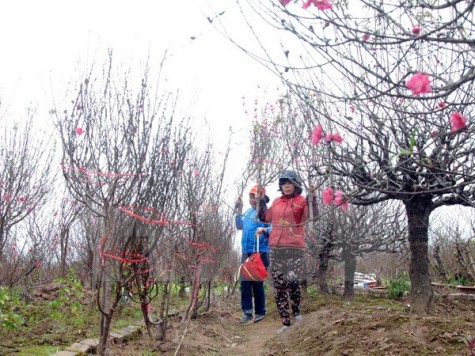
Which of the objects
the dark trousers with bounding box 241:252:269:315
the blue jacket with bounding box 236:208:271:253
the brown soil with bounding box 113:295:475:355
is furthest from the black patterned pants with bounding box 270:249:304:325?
the dark trousers with bounding box 241:252:269:315

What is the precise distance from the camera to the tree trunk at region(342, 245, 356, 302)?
11.4 m

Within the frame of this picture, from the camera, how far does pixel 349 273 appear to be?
11.6m

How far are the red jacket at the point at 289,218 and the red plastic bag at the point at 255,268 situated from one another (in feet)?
2.73

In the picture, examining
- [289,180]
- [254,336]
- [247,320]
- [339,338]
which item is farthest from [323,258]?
[339,338]

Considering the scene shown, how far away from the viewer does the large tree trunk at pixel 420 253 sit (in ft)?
20.4

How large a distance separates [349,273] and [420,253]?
18.1 ft

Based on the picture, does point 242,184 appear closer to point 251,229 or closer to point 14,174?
point 251,229

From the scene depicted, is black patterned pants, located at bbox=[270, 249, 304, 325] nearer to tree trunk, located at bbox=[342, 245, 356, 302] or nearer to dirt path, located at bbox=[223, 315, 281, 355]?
dirt path, located at bbox=[223, 315, 281, 355]

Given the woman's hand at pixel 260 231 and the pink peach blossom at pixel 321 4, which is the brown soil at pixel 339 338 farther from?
the pink peach blossom at pixel 321 4

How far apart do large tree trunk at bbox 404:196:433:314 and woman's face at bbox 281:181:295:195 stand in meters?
1.33

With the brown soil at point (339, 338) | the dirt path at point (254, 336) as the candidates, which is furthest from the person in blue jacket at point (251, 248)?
the brown soil at point (339, 338)

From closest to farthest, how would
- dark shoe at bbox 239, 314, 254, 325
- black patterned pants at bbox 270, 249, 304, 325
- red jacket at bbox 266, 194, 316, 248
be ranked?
red jacket at bbox 266, 194, 316, 248 < black patterned pants at bbox 270, 249, 304, 325 < dark shoe at bbox 239, 314, 254, 325

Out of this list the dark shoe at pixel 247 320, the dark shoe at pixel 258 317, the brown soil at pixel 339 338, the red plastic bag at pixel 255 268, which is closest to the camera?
the brown soil at pixel 339 338

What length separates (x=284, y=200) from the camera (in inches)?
264
